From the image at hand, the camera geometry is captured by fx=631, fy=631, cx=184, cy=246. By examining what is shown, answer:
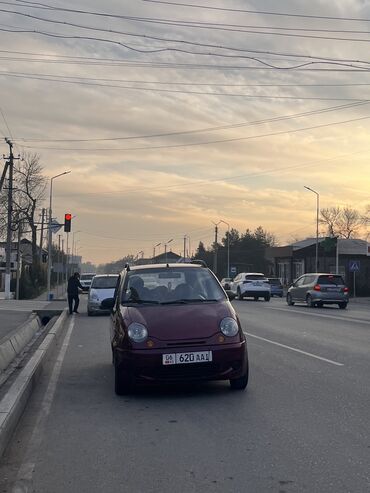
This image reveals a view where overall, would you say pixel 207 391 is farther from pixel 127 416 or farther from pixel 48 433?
pixel 48 433

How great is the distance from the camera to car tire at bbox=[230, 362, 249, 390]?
8054 millimetres

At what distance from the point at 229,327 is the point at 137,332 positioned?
45.1 inches

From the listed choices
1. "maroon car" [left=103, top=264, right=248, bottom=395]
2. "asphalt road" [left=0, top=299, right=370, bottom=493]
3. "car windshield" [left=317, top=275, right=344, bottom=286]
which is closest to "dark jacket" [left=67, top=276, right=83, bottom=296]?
"car windshield" [left=317, top=275, right=344, bottom=286]

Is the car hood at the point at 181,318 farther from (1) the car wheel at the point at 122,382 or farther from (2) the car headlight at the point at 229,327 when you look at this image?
(1) the car wheel at the point at 122,382

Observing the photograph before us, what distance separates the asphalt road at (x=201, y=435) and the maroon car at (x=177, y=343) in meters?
0.33

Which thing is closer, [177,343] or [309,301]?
[177,343]

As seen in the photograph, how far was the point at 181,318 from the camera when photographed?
786 centimetres

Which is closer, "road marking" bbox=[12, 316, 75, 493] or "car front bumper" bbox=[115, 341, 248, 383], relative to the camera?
"road marking" bbox=[12, 316, 75, 493]

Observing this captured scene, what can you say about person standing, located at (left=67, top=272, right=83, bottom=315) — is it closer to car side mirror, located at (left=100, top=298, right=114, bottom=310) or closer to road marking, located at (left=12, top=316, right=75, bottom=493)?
road marking, located at (left=12, top=316, right=75, bottom=493)

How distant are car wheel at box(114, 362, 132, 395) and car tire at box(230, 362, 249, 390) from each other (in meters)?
1.33

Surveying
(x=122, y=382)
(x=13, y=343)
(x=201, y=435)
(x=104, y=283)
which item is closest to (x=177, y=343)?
(x=122, y=382)

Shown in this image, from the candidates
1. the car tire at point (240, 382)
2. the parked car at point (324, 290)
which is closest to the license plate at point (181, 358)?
the car tire at point (240, 382)

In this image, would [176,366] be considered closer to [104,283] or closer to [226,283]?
→ [104,283]

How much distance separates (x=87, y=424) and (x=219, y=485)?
2.36 m
